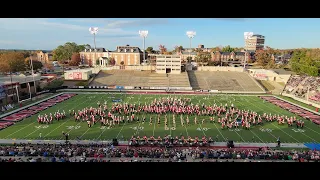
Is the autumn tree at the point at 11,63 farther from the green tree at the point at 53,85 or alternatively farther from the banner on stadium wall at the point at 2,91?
the banner on stadium wall at the point at 2,91

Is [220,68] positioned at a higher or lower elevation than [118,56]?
lower

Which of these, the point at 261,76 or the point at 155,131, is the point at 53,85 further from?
the point at 261,76

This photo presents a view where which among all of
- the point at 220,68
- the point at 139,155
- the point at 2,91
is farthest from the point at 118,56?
the point at 139,155

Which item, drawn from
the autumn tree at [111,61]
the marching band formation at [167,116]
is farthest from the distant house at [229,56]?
the marching band formation at [167,116]

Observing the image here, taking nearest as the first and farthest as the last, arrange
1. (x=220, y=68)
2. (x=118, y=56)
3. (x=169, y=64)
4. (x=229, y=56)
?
(x=169, y=64), (x=220, y=68), (x=118, y=56), (x=229, y=56)

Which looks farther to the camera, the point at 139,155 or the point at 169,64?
the point at 169,64

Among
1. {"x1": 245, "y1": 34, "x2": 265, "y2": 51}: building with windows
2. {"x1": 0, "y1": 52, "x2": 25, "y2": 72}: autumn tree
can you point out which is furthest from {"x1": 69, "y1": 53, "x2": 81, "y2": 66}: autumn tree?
{"x1": 245, "y1": 34, "x2": 265, "y2": 51}: building with windows

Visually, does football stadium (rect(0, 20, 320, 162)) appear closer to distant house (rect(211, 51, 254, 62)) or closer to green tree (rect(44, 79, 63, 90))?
green tree (rect(44, 79, 63, 90))
